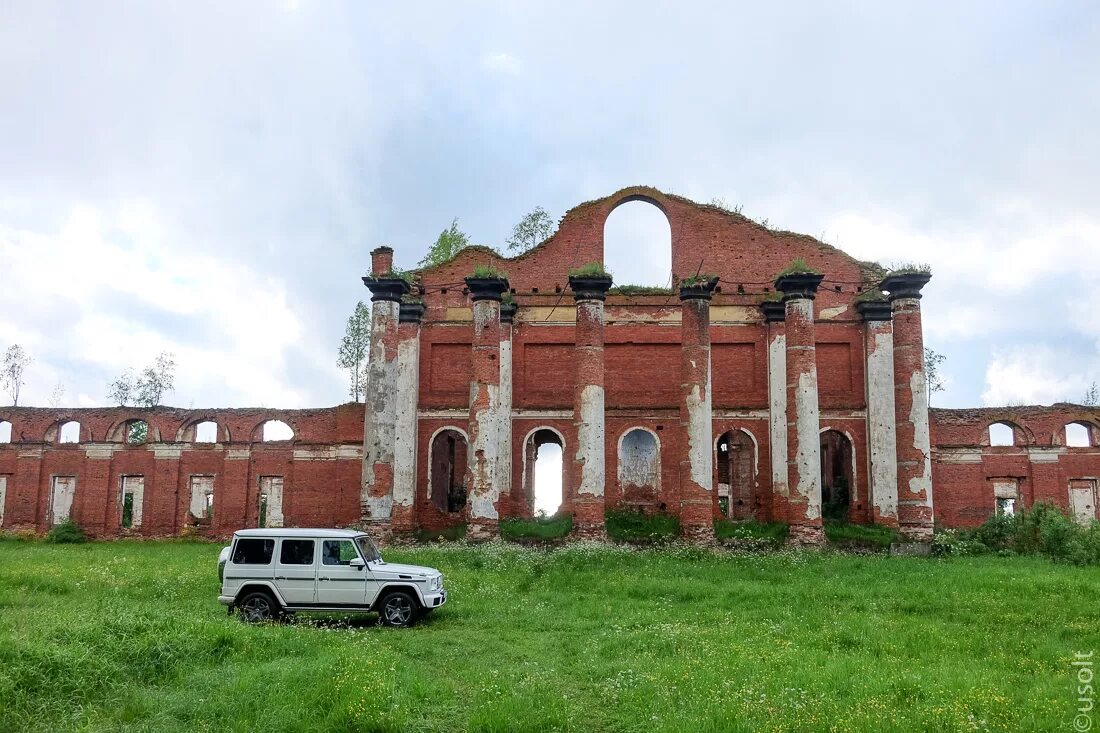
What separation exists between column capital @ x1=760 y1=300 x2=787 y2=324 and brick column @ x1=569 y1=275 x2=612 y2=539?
5.91 meters

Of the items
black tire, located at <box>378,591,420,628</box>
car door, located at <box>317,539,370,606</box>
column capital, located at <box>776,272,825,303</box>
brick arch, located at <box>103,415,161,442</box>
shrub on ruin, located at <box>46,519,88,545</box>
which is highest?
column capital, located at <box>776,272,825,303</box>

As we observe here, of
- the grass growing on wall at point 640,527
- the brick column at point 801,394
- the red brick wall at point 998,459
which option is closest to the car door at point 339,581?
the grass growing on wall at point 640,527

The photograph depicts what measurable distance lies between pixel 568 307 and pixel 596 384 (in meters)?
6.39

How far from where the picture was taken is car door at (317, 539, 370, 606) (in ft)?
43.0

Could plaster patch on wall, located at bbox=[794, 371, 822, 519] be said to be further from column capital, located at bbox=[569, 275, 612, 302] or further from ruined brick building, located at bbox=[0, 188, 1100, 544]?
column capital, located at bbox=[569, 275, 612, 302]

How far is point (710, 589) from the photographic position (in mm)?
15500

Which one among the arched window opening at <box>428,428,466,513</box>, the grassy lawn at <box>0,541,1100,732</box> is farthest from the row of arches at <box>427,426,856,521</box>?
the grassy lawn at <box>0,541,1100,732</box>

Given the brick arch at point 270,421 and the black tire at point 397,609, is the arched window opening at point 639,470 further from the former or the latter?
the black tire at point 397,609

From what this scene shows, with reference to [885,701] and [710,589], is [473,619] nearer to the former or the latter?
[710,589]

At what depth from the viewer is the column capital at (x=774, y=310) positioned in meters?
25.3

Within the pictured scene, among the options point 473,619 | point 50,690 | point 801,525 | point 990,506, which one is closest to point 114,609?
point 50,690

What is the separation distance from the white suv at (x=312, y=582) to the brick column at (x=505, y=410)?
44.1 ft

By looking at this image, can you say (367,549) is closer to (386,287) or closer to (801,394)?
(386,287)

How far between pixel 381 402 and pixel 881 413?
1606cm
